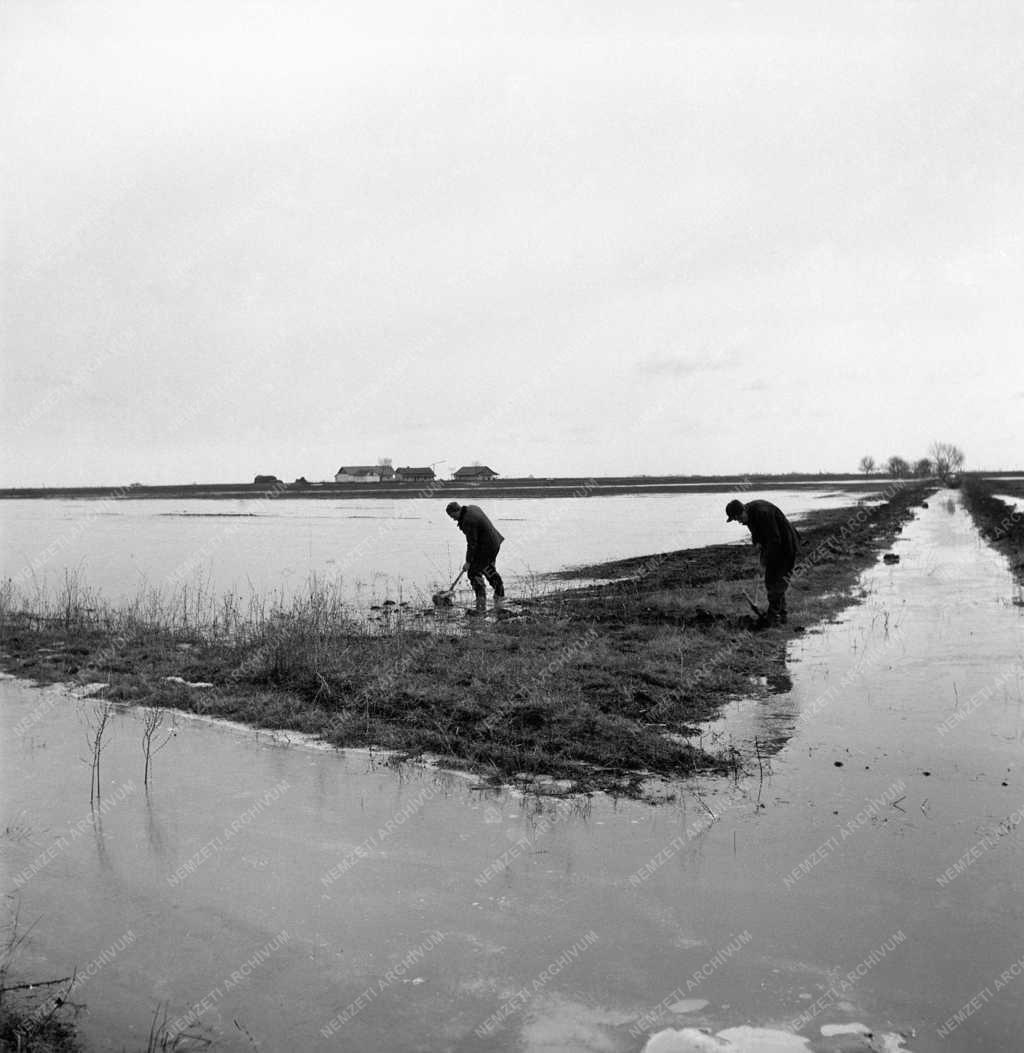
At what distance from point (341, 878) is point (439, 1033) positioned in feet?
4.66

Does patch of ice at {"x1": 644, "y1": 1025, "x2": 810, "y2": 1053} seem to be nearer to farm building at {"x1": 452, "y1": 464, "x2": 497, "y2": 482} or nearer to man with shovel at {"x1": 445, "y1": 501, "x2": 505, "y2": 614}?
man with shovel at {"x1": 445, "y1": 501, "x2": 505, "y2": 614}

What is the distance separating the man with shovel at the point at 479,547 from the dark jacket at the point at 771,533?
13.4ft

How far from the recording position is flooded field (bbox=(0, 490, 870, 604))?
730 inches

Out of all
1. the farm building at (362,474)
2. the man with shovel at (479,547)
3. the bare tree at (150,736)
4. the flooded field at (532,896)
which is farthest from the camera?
the farm building at (362,474)

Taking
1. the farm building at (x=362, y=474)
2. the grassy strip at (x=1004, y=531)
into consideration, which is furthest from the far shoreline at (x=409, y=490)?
the grassy strip at (x=1004, y=531)

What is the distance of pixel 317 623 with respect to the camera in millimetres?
11070

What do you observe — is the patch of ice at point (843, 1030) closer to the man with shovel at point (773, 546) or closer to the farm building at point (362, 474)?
the man with shovel at point (773, 546)

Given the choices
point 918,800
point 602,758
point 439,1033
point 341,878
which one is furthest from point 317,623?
point 439,1033

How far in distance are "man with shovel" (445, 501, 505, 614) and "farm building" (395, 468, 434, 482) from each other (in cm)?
10866

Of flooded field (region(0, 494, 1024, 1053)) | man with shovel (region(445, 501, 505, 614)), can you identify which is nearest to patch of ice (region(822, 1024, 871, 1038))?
flooded field (region(0, 494, 1024, 1053))

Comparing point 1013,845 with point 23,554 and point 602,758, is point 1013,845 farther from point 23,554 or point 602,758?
point 23,554

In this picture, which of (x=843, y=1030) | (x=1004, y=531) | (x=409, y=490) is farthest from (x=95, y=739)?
(x=409, y=490)

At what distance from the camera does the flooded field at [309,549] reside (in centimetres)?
1855

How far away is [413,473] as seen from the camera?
413ft
